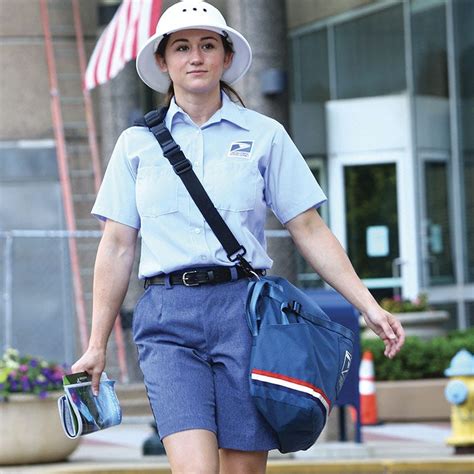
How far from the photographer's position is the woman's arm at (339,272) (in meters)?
4.54

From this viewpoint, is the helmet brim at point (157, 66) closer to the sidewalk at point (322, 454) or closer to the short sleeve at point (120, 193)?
the short sleeve at point (120, 193)

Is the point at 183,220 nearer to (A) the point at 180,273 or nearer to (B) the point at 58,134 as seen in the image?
(A) the point at 180,273

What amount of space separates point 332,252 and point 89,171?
11762 millimetres

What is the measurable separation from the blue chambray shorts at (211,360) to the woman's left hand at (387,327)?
43 cm

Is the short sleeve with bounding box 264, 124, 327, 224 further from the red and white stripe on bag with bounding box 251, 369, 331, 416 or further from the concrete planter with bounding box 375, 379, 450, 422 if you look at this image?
the concrete planter with bounding box 375, 379, 450, 422

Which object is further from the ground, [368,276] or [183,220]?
[183,220]

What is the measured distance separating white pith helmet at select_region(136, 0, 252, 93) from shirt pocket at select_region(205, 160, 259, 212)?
0.47 metres

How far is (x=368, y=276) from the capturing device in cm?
1944

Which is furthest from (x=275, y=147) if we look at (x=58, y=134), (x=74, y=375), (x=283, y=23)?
(x=58, y=134)

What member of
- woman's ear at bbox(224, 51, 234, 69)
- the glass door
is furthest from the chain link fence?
woman's ear at bbox(224, 51, 234, 69)

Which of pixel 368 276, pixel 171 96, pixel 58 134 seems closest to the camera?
pixel 171 96

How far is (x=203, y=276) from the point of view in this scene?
14.5ft

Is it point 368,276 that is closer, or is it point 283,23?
point 283,23

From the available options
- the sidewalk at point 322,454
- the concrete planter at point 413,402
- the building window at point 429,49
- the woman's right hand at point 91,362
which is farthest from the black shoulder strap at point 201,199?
the building window at point 429,49
